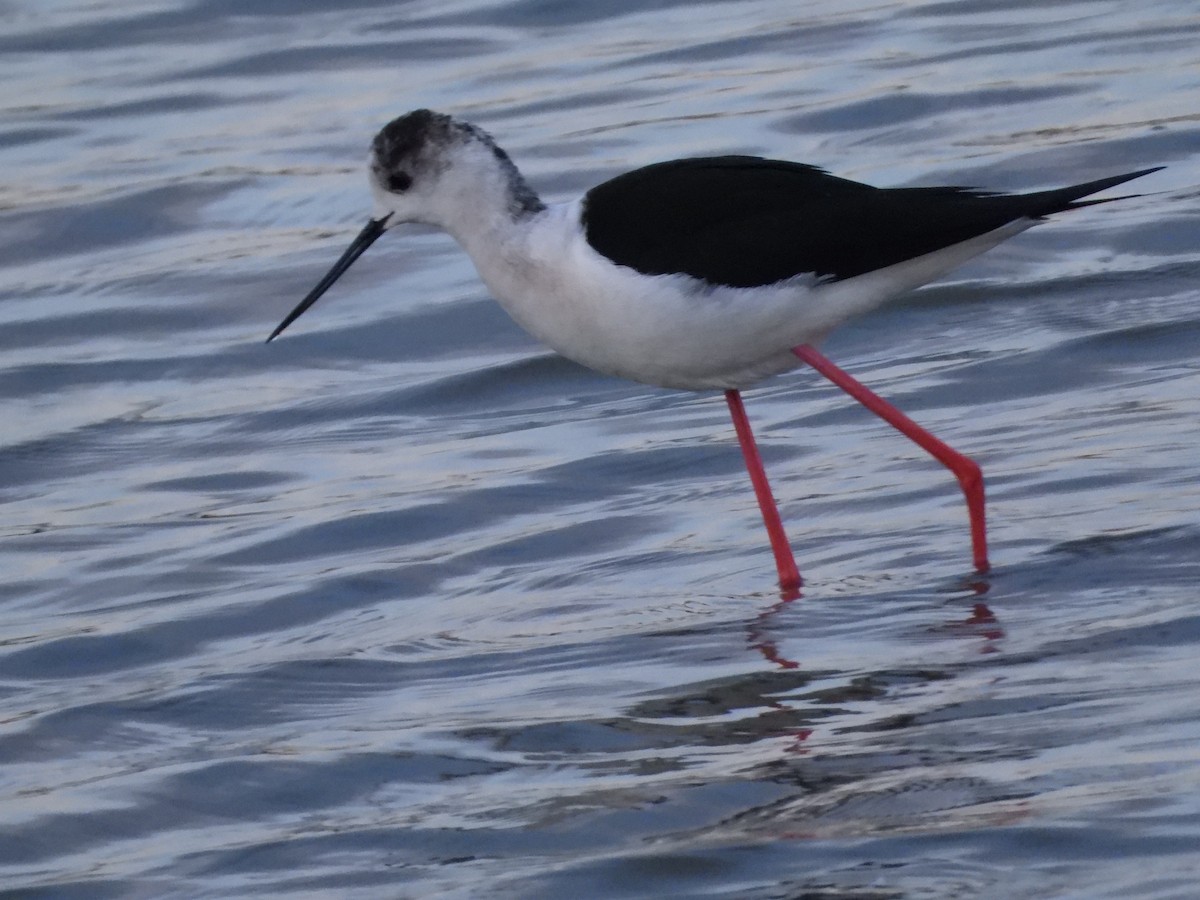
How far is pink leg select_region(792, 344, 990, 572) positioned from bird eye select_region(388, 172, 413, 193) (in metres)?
1.14

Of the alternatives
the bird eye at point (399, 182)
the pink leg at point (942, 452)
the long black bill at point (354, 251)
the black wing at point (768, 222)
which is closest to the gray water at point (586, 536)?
the pink leg at point (942, 452)

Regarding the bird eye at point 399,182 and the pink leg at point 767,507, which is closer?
the pink leg at point 767,507

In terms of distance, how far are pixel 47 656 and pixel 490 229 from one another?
5.05 ft

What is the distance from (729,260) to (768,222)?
166mm

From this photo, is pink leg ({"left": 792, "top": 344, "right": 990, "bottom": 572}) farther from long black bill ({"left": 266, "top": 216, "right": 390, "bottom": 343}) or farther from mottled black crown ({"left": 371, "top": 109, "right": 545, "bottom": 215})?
long black bill ({"left": 266, "top": 216, "right": 390, "bottom": 343})

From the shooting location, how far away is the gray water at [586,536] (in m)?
4.01

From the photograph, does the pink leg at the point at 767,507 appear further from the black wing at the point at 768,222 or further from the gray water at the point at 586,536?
the black wing at the point at 768,222

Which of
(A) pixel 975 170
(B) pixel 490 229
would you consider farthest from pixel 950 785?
(A) pixel 975 170

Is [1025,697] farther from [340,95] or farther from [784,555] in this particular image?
[340,95]

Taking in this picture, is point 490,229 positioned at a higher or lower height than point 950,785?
higher

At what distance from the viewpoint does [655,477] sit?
6629 mm

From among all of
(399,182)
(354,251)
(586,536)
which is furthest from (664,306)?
(354,251)

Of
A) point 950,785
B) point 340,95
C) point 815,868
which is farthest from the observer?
point 340,95

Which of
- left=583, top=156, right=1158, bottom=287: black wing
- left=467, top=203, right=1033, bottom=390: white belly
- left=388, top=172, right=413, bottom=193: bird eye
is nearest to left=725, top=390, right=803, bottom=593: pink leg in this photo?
left=467, top=203, right=1033, bottom=390: white belly
